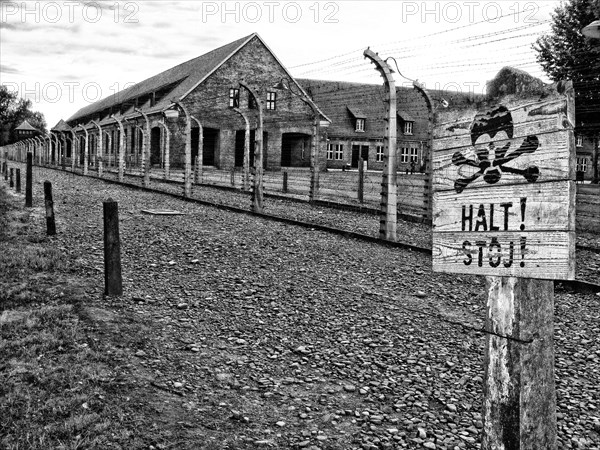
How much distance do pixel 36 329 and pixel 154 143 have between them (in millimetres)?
38220

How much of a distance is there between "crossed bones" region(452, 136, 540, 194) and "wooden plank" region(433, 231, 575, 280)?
0.76 feet

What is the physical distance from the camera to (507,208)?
240cm

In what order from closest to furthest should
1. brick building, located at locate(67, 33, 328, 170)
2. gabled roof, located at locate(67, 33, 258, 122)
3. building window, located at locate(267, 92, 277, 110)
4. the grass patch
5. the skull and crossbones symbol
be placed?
the skull and crossbones symbol → the grass patch → brick building, located at locate(67, 33, 328, 170) → gabled roof, located at locate(67, 33, 258, 122) → building window, located at locate(267, 92, 277, 110)

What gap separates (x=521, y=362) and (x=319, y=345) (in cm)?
284

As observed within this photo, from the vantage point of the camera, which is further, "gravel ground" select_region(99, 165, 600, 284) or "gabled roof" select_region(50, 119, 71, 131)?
"gabled roof" select_region(50, 119, 71, 131)

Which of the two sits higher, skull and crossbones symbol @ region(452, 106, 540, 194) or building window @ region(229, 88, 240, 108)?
building window @ region(229, 88, 240, 108)

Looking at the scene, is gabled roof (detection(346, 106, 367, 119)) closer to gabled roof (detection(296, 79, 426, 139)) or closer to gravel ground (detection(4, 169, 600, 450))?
gabled roof (detection(296, 79, 426, 139))

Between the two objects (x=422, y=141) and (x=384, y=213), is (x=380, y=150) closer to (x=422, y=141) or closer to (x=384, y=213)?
(x=422, y=141)

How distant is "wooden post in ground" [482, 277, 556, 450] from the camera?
2.44 m

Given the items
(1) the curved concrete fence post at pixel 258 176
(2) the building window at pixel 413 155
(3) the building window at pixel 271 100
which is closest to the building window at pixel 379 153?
(2) the building window at pixel 413 155

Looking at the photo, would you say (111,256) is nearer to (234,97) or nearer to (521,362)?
(521,362)

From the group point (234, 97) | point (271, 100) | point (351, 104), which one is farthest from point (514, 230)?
point (351, 104)

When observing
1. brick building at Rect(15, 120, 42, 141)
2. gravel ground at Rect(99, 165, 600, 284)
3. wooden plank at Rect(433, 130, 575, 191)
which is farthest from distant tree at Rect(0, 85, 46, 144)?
wooden plank at Rect(433, 130, 575, 191)

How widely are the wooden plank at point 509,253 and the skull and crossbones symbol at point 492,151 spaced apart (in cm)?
23
